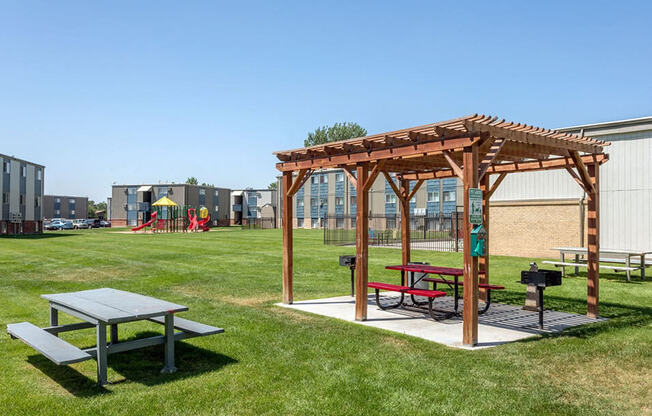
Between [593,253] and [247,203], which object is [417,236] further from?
[247,203]

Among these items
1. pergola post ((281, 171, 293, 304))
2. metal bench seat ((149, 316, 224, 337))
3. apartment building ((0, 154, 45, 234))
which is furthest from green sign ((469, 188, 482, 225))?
apartment building ((0, 154, 45, 234))

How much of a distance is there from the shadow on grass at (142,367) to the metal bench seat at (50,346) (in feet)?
1.53

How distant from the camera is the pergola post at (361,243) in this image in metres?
9.63

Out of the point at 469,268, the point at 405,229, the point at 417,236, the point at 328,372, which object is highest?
the point at 405,229

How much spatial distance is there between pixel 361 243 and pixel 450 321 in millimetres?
2182

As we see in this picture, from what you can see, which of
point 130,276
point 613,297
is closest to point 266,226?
point 130,276

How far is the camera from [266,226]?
265 ft

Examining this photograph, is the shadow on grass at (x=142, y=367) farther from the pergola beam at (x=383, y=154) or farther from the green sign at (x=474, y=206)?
the pergola beam at (x=383, y=154)

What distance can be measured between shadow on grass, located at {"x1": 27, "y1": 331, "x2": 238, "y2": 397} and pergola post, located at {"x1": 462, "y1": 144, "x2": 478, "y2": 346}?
11.4 feet

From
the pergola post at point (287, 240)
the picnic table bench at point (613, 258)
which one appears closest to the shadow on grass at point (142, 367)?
the pergola post at point (287, 240)

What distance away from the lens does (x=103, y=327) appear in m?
6.11

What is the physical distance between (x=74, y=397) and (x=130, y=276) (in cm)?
1122

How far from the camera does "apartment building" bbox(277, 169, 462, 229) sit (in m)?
62.0

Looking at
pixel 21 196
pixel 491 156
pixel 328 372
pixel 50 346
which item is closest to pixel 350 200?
pixel 21 196
